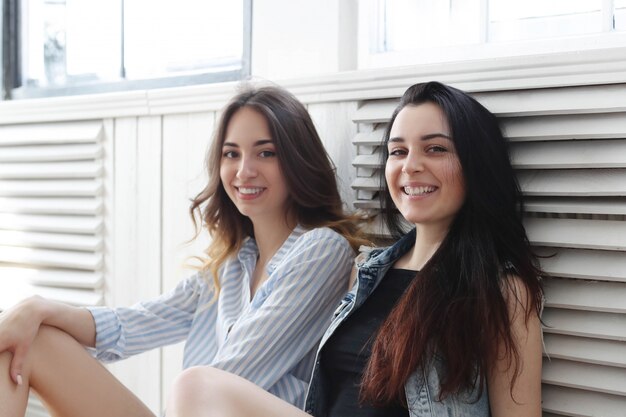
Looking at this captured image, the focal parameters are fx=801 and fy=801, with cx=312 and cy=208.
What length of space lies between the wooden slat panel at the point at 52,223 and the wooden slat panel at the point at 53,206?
0.02 metres

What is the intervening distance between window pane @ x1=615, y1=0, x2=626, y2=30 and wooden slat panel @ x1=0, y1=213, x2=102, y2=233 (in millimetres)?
1484

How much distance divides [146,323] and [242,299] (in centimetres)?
24

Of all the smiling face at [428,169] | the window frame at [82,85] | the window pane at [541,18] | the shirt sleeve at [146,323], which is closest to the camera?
the smiling face at [428,169]

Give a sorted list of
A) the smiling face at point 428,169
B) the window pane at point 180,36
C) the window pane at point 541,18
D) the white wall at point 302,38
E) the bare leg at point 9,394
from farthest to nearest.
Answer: the window pane at point 180,36 < the white wall at point 302,38 < the window pane at point 541,18 < the bare leg at point 9,394 < the smiling face at point 428,169

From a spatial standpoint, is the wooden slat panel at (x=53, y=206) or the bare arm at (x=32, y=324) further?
the wooden slat panel at (x=53, y=206)

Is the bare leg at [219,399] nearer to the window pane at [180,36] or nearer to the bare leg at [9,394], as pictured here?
the bare leg at [9,394]

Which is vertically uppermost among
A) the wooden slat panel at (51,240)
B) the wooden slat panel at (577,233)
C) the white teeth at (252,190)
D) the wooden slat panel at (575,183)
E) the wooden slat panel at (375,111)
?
the wooden slat panel at (375,111)

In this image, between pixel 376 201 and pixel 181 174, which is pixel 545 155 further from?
pixel 181 174

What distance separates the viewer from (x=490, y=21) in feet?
5.77

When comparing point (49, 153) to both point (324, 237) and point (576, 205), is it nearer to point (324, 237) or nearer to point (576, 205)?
point (324, 237)

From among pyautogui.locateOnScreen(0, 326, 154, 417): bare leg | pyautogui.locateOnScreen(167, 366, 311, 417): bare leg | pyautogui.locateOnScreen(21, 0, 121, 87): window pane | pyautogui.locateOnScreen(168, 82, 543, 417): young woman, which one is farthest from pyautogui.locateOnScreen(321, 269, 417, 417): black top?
pyautogui.locateOnScreen(21, 0, 121, 87): window pane

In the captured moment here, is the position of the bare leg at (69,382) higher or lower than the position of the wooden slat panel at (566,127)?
lower

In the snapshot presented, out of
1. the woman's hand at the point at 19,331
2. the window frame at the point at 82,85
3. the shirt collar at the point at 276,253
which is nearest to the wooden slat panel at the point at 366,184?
the shirt collar at the point at 276,253

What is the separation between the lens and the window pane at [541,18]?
164cm
